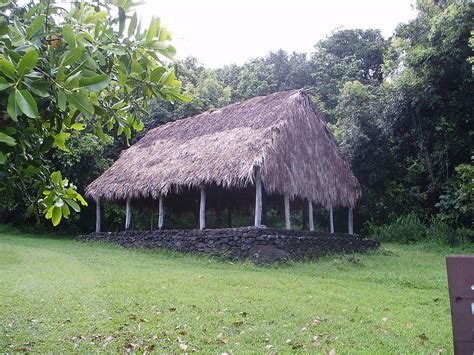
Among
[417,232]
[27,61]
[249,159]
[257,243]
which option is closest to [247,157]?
[249,159]

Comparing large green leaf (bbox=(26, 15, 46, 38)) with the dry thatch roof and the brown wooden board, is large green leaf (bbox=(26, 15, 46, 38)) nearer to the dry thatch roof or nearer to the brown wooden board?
the brown wooden board

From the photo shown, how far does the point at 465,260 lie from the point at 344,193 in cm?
1195

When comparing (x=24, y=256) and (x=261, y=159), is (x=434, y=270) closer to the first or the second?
(x=261, y=159)

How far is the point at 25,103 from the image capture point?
2033 mm

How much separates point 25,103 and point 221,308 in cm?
386

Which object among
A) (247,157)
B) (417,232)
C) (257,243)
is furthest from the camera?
(417,232)

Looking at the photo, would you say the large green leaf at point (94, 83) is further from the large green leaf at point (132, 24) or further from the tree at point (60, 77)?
the large green leaf at point (132, 24)

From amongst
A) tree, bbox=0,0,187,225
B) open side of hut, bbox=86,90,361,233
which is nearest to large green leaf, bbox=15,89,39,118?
tree, bbox=0,0,187,225

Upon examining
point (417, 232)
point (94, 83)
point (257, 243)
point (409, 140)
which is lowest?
point (257, 243)

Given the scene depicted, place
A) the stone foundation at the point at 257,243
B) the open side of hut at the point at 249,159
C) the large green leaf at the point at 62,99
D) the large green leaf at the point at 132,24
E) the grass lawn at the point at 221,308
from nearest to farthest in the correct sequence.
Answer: the large green leaf at the point at 62,99
the large green leaf at the point at 132,24
the grass lawn at the point at 221,308
the stone foundation at the point at 257,243
the open side of hut at the point at 249,159

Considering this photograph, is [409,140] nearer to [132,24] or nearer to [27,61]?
[132,24]

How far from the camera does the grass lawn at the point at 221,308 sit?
13.8 feet

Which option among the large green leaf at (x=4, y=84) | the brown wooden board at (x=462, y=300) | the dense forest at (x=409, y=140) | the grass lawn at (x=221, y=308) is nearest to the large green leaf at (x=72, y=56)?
the large green leaf at (x=4, y=84)

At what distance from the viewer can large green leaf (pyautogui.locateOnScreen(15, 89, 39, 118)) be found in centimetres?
202
